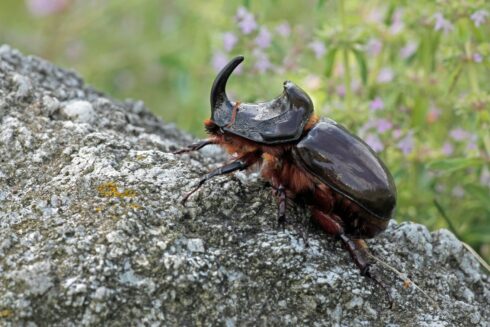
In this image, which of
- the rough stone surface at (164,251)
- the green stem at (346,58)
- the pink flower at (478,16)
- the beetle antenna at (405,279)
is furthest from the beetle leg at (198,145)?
the pink flower at (478,16)

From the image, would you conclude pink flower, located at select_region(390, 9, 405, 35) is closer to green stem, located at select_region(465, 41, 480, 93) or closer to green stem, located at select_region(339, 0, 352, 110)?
green stem, located at select_region(339, 0, 352, 110)

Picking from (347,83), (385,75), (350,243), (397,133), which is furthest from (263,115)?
(385,75)

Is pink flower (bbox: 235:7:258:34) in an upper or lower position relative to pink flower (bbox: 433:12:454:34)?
upper

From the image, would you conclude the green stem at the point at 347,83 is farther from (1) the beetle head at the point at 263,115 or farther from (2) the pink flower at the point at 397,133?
(1) the beetle head at the point at 263,115

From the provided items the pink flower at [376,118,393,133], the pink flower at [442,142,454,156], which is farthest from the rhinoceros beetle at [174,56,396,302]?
the pink flower at [442,142,454,156]

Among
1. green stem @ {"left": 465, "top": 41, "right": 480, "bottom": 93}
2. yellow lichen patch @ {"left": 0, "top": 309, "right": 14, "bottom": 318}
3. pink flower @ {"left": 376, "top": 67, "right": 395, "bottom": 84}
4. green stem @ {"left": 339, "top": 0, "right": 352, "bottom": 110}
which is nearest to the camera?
yellow lichen patch @ {"left": 0, "top": 309, "right": 14, "bottom": 318}

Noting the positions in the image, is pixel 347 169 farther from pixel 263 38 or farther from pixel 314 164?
pixel 263 38
